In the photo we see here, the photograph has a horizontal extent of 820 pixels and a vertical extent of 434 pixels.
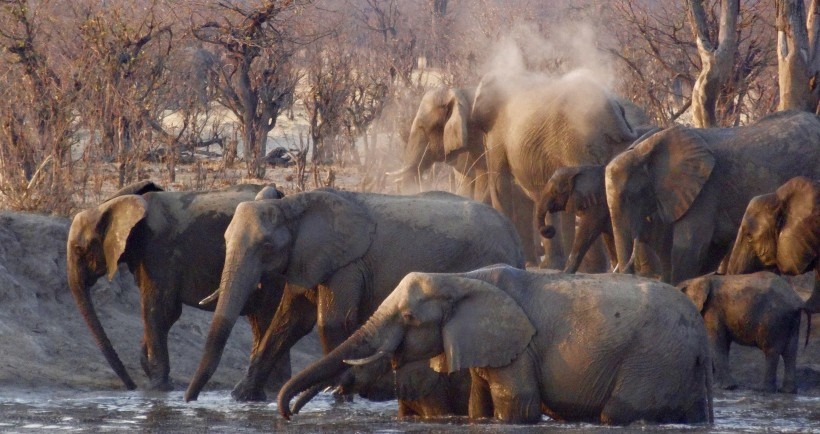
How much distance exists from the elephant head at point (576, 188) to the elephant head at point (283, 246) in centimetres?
373

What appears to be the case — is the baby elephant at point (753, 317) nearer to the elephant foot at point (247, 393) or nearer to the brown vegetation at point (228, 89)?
the elephant foot at point (247, 393)

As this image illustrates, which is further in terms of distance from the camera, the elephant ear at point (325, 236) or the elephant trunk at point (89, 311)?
the elephant trunk at point (89, 311)

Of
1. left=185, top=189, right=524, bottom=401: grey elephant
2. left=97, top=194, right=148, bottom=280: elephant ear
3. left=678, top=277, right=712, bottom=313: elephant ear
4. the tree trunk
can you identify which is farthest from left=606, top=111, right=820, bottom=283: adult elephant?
left=97, top=194, right=148, bottom=280: elephant ear

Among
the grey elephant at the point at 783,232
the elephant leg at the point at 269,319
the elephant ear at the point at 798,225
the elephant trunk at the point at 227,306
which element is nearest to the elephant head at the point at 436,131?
the grey elephant at the point at 783,232

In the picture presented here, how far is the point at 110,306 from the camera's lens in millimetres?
12930

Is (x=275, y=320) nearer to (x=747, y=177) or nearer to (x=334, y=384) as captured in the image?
(x=334, y=384)

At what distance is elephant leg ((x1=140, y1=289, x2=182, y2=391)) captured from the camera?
11.3 m

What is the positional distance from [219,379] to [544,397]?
158 inches

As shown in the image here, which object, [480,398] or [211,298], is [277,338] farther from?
[480,398]

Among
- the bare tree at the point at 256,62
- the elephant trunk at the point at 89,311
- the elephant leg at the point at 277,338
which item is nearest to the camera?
the elephant leg at the point at 277,338

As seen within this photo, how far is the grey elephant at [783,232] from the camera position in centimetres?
1203

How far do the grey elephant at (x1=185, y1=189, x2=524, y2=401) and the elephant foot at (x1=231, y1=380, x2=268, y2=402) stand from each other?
0.06 ft

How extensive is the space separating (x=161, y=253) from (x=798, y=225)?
439 cm

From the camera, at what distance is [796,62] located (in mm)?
15922
